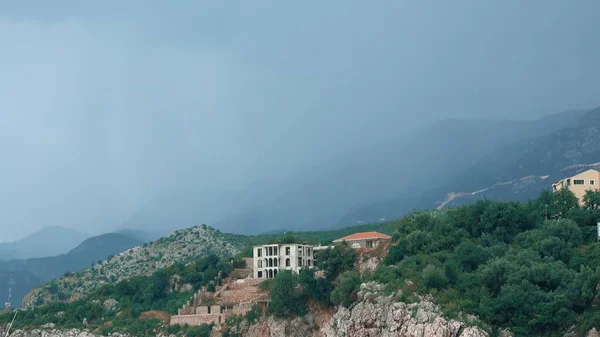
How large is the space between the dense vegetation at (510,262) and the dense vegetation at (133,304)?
67.7 feet

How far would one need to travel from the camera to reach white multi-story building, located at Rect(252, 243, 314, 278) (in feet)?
273

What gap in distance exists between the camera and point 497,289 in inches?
2537

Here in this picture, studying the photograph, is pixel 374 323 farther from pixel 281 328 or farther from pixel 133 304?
pixel 133 304

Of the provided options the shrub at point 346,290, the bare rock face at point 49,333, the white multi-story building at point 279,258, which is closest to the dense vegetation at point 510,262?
the shrub at point 346,290

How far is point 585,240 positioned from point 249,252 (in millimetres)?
33920

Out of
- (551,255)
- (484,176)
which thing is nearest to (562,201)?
(551,255)

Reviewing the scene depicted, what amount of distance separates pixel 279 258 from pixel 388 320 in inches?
849

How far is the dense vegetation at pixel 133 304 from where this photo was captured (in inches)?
3408

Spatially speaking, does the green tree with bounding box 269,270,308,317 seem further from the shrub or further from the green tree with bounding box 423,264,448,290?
the green tree with bounding box 423,264,448,290

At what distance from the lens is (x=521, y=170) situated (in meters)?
171

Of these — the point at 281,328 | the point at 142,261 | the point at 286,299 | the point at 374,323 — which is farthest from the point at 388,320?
the point at 142,261

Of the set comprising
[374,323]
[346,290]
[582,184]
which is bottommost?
[374,323]

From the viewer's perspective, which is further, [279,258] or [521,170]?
[521,170]

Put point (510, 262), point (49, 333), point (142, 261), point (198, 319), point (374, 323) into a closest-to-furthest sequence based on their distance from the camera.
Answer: point (510, 262) → point (374, 323) → point (198, 319) → point (49, 333) → point (142, 261)
